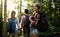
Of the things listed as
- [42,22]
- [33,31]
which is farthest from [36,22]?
[33,31]

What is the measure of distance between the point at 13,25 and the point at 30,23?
1.33 feet

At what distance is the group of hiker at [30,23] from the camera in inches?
180

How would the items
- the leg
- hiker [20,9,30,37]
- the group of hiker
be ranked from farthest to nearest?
hiker [20,9,30,37] → the group of hiker → the leg

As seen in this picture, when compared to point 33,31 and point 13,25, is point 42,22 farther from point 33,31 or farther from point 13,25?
point 13,25

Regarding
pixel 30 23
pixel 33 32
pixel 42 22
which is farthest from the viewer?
pixel 30 23

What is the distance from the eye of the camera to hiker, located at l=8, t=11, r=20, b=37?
486cm

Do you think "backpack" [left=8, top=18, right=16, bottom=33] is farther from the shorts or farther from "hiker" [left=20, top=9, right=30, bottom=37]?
the shorts

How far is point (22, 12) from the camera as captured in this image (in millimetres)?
4945

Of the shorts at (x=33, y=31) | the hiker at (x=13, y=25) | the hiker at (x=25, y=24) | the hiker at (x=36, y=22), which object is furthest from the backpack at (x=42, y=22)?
the hiker at (x=13, y=25)

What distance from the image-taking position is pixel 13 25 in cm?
490

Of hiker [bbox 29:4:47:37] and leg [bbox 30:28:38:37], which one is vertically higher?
hiker [bbox 29:4:47:37]

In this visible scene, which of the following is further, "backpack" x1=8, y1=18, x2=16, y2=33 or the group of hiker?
"backpack" x1=8, y1=18, x2=16, y2=33

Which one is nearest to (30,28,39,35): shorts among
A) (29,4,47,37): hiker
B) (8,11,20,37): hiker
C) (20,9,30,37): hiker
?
(29,4,47,37): hiker

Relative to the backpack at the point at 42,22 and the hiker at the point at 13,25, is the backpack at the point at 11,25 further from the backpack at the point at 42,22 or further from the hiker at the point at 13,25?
the backpack at the point at 42,22
